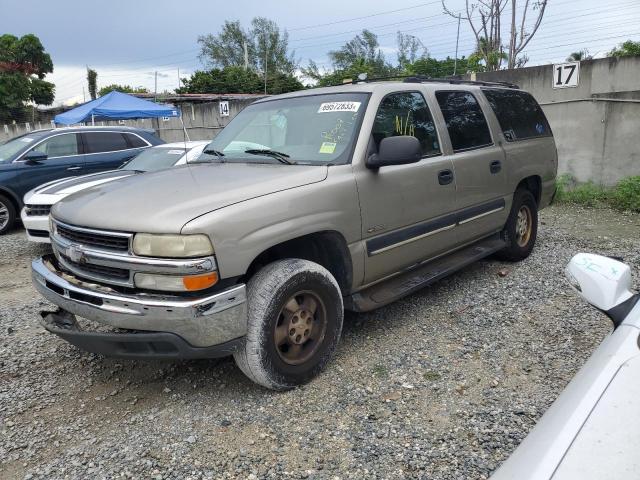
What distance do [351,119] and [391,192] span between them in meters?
0.59

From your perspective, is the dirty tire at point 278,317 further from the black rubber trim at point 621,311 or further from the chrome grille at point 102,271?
the black rubber trim at point 621,311

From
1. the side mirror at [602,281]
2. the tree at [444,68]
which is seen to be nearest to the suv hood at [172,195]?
the side mirror at [602,281]

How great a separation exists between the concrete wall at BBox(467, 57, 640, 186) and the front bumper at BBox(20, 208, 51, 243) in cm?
868

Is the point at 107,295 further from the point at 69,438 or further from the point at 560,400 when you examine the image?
the point at 560,400

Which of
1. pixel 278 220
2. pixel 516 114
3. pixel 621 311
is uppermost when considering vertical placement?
pixel 516 114

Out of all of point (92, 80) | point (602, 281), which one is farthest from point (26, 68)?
point (602, 281)

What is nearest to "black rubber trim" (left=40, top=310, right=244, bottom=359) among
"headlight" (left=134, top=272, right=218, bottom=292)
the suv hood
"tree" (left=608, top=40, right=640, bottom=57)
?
"headlight" (left=134, top=272, right=218, bottom=292)

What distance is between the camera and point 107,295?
2672 mm

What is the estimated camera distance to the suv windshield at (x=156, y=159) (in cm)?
735

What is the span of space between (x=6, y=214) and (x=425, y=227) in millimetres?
7486

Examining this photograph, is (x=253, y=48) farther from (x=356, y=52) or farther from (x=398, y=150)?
(x=398, y=150)

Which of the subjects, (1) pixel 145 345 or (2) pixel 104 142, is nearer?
(1) pixel 145 345

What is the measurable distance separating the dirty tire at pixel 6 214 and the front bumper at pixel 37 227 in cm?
187

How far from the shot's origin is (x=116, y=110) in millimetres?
13828
